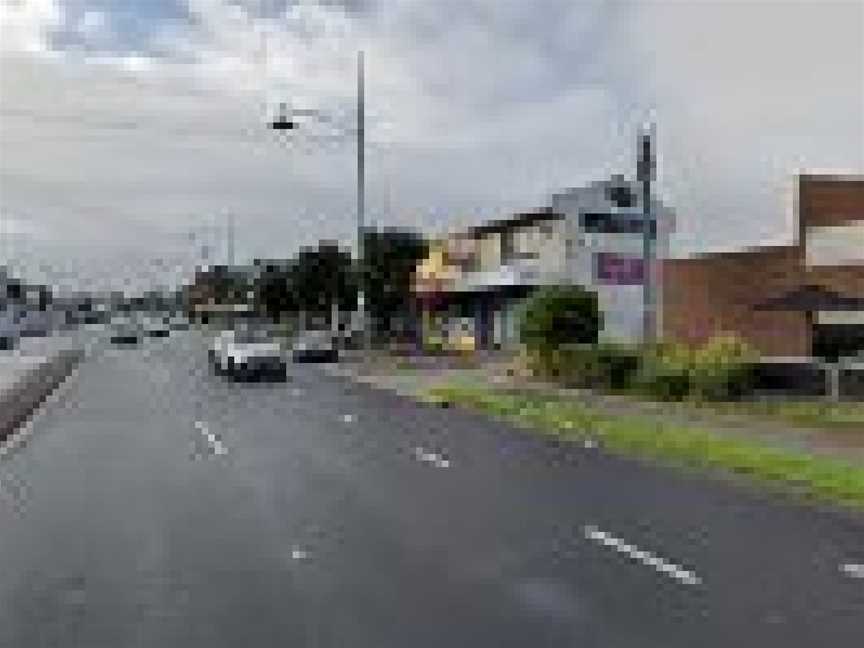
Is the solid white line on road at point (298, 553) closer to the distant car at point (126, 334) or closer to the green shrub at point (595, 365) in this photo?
the green shrub at point (595, 365)

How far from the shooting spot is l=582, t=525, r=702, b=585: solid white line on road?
12.6m

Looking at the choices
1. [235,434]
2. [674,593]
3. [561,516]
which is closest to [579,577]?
[674,593]

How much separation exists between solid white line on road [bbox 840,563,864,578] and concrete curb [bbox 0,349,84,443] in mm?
18315

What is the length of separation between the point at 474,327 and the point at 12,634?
2793 inches

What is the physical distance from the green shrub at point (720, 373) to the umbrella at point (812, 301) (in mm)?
10144

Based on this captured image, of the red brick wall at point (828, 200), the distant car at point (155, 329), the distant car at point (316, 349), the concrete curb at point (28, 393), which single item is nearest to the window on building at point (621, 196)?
the distant car at point (316, 349)

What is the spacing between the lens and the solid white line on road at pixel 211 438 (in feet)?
83.6

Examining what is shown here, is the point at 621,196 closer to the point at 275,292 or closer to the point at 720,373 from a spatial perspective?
the point at 720,373

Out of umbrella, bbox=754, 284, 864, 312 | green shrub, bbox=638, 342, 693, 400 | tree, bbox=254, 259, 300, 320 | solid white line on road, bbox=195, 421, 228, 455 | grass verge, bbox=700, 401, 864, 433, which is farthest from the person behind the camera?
tree, bbox=254, 259, 300, 320

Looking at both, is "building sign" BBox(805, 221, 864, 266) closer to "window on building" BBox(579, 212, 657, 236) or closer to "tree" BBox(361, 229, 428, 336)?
"window on building" BBox(579, 212, 657, 236)

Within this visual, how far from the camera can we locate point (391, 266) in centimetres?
9150

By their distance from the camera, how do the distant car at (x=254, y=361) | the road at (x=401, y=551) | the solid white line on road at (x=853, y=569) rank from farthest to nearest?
the distant car at (x=254, y=361) < the solid white line on road at (x=853, y=569) < the road at (x=401, y=551)

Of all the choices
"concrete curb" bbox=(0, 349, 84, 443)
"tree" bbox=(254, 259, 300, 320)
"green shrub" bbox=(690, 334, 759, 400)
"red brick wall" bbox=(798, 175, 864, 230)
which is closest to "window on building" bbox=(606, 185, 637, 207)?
"red brick wall" bbox=(798, 175, 864, 230)

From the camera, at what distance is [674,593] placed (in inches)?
465
